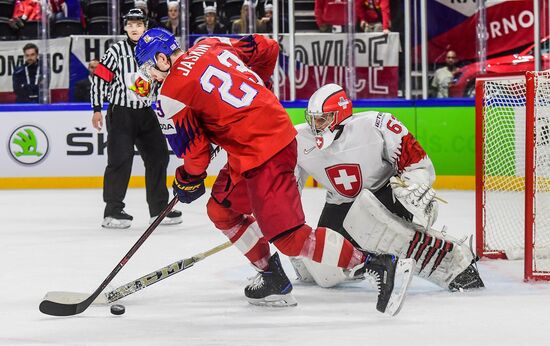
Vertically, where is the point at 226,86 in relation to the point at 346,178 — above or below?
above

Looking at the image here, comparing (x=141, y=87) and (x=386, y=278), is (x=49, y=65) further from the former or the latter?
(x=386, y=278)

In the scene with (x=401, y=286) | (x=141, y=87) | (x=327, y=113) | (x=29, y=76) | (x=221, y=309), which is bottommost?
(x=221, y=309)

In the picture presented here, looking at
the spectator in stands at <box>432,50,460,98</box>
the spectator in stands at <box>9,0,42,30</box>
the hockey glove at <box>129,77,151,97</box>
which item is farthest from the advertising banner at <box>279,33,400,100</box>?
the hockey glove at <box>129,77,151,97</box>

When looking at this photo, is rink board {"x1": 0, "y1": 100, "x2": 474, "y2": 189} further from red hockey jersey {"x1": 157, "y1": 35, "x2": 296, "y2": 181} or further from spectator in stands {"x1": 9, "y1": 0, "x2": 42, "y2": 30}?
red hockey jersey {"x1": 157, "y1": 35, "x2": 296, "y2": 181}

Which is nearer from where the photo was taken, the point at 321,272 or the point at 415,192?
the point at 415,192

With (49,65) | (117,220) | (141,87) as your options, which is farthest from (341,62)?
(117,220)

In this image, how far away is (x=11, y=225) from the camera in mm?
6219

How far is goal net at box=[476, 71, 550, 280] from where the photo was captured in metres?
4.08

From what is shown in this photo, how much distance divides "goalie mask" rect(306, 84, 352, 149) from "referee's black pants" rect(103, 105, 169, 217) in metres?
2.28

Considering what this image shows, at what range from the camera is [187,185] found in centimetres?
363

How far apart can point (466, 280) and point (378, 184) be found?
49cm

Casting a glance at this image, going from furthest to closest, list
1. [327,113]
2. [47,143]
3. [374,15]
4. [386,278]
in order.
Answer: [374,15] < [47,143] < [327,113] < [386,278]

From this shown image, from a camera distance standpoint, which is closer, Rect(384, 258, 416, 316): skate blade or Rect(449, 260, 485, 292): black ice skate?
Rect(384, 258, 416, 316): skate blade

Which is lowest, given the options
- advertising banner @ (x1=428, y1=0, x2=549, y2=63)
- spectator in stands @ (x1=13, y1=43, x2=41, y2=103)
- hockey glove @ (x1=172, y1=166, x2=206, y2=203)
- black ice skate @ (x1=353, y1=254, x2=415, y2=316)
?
black ice skate @ (x1=353, y1=254, x2=415, y2=316)
